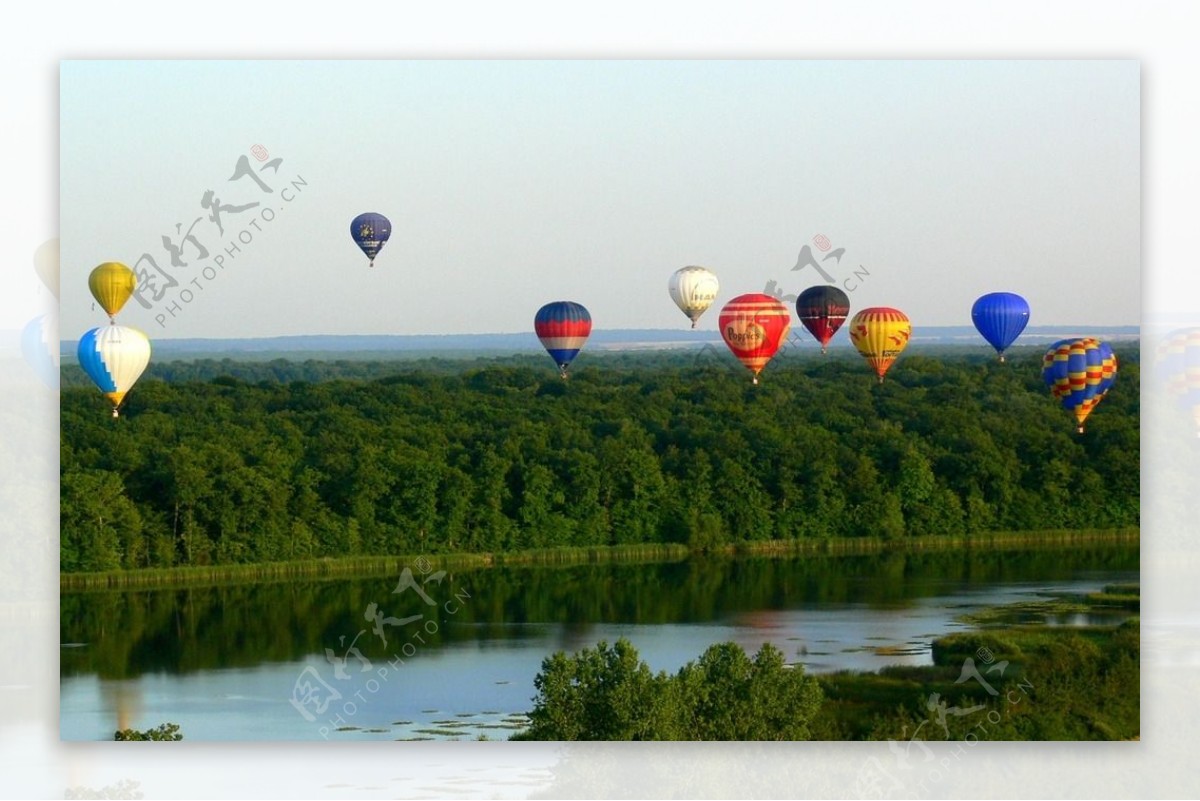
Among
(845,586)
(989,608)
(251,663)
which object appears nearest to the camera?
(251,663)

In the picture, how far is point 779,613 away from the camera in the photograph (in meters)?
17.2

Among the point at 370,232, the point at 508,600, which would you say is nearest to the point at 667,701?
the point at 370,232

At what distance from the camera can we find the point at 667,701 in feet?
34.4

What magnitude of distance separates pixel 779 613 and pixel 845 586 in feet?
4.31

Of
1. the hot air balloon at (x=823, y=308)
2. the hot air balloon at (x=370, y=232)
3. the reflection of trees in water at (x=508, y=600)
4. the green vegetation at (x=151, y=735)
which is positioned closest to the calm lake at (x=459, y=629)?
the reflection of trees in water at (x=508, y=600)

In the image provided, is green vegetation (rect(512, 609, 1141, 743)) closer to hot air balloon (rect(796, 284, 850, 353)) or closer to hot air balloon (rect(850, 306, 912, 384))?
hot air balloon (rect(850, 306, 912, 384))

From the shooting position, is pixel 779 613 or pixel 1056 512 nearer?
pixel 779 613

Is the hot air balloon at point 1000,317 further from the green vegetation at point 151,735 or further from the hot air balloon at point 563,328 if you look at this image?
the green vegetation at point 151,735

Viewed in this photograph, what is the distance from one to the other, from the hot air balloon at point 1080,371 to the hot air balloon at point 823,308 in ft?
5.20

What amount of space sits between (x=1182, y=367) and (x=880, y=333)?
4.32 m

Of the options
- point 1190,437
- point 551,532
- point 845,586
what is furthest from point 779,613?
point 1190,437

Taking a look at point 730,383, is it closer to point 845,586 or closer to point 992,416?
point 992,416

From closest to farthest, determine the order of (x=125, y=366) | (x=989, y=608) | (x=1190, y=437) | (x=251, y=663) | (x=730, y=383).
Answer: (x=1190, y=437) < (x=125, y=366) < (x=251, y=663) < (x=989, y=608) < (x=730, y=383)

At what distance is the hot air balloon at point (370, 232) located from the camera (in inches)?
573
